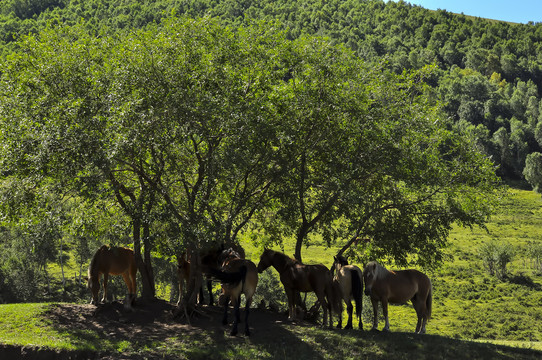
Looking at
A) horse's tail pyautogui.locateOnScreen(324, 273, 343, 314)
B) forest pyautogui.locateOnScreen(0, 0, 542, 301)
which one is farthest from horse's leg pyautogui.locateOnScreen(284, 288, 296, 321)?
forest pyautogui.locateOnScreen(0, 0, 542, 301)

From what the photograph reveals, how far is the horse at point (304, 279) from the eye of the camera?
63.7 ft

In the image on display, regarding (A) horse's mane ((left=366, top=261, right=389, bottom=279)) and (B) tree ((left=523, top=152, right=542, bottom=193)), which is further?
(B) tree ((left=523, top=152, right=542, bottom=193))

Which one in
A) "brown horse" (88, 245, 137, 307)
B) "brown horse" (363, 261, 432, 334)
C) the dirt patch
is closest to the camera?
the dirt patch

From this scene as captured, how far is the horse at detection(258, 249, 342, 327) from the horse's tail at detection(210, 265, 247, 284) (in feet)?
5.94

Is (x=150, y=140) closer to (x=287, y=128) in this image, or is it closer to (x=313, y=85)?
(x=287, y=128)

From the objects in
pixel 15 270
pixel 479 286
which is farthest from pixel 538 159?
pixel 15 270

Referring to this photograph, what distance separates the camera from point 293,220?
918 inches

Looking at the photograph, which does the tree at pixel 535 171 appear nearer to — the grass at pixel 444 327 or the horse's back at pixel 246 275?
the grass at pixel 444 327

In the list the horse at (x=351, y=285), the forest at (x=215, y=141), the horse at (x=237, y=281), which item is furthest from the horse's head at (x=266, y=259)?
the horse at (x=351, y=285)

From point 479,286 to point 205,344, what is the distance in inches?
3158

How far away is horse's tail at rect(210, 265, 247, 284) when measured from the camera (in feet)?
57.4

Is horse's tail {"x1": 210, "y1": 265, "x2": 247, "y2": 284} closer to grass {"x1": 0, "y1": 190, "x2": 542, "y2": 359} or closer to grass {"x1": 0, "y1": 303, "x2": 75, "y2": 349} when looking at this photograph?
grass {"x1": 0, "y1": 190, "x2": 542, "y2": 359}

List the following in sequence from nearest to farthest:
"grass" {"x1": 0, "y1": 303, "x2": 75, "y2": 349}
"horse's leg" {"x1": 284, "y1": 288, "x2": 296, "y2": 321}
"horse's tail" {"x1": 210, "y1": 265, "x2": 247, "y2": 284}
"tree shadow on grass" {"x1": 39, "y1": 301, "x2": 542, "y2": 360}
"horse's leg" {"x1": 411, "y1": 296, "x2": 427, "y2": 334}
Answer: "tree shadow on grass" {"x1": 39, "y1": 301, "x2": 542, "y2": 360} → "grass" {"x1": 0, "y1": 303, "x2": 75, "y2": 349} → "horse's tail" {"x1": 210, "y1": 265, "x2": 247, "y2": 284} → "horse's leg" {"x1": 411, "y1": 296, "x2": 427, "y2": 334} → "horse's leg" {"x1": 284, "y1": 288, "x2": 296, "y2": 321}

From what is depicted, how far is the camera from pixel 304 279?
1967 cm
